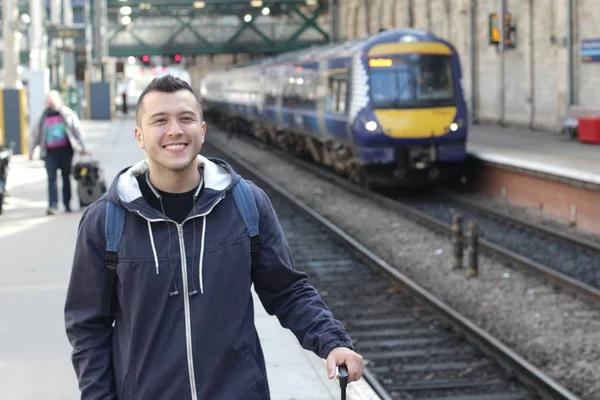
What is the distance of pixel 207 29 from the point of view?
57250mm

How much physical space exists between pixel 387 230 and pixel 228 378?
41.9 feet

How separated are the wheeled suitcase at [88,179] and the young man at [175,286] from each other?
11929 mm

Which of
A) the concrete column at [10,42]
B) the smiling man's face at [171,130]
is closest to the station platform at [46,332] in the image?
the smiling man's face at [171,130]

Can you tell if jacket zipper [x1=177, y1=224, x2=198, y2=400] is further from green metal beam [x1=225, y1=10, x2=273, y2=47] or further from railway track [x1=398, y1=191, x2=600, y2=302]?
green metal beam [x1=225, y1=10, x2=273, y2=47]

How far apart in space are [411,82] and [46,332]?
12460 millimetres

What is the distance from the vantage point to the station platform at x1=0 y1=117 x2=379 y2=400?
263 inches

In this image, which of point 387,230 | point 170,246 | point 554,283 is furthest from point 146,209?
point 387,230

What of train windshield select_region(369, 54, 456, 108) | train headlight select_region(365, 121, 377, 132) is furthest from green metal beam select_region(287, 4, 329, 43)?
train headlight select_region(365, 121, 377, 132)

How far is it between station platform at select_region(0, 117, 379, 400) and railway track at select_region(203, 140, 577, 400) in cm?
61

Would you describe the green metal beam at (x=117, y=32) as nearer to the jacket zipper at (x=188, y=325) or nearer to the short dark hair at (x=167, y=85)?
the short dark hair at (x=167, y=85)

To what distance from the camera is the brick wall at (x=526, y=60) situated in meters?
27.0

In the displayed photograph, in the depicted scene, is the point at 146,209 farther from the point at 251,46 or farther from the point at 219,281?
the point at 251,46

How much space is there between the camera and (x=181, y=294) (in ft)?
10.8

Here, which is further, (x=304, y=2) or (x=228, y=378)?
(x=304, y=2)
